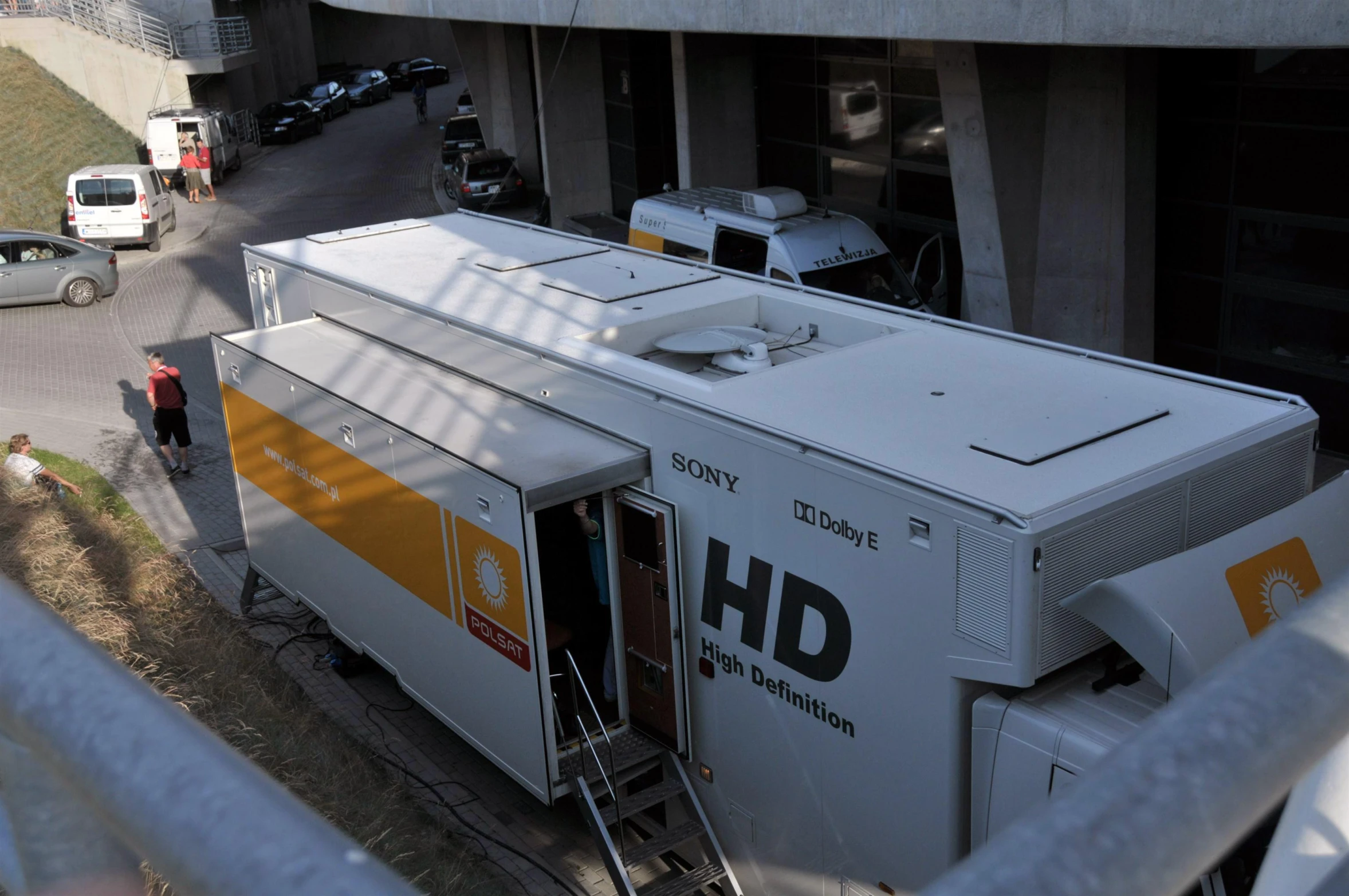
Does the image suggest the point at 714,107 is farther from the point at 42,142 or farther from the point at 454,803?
the point at 42,142

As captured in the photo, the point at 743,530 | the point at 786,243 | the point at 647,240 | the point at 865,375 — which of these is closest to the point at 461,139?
the point at 647,240

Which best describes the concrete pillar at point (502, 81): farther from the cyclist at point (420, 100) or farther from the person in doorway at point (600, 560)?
the person in doorway at point (600, 560)

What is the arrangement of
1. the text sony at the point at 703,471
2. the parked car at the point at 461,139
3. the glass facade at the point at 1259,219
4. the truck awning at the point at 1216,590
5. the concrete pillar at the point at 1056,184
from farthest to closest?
1. the parked car at the point at 461,139
2. the glass facade at the point at 1259,219
3. the concrete pillar at the point at 1056,184
4. the text sony at the point at 703,471
5. the truck awning at the point at 1216,590

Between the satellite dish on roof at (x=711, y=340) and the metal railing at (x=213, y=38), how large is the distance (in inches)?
1517

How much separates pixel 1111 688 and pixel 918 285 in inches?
456

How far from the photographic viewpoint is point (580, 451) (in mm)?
8469

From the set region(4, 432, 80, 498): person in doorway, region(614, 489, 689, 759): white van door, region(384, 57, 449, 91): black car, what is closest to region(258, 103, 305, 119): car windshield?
region(384, 57, 449, 91): black car

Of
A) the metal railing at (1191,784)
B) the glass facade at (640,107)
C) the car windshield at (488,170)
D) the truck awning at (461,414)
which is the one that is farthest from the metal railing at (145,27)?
the metal railing at (1191,784)

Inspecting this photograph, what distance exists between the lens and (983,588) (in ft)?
20.1

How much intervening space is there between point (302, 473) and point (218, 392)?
383 inches

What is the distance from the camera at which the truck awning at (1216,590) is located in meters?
5.84

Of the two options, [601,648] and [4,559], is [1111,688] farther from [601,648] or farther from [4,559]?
[4,559]

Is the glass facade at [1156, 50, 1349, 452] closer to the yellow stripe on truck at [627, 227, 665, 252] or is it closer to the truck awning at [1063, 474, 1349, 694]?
the yellow stripe on truck at [627, 227, 665, 252]

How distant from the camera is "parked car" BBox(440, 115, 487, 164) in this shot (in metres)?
36.8
